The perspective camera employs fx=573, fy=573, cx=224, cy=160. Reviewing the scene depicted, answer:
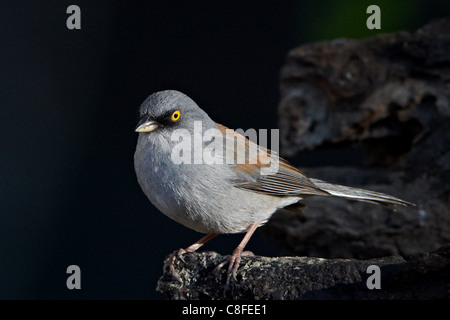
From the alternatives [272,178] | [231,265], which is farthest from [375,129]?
[231,265]

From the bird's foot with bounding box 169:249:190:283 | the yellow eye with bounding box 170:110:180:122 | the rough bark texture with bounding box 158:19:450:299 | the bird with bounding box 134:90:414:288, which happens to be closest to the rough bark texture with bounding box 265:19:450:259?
the rough bark texture with bounding box 158:19:450:299

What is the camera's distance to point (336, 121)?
421 centimetres

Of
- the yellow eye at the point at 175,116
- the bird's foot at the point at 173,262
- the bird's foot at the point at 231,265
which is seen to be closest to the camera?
the bird's foot at the point at 231,265

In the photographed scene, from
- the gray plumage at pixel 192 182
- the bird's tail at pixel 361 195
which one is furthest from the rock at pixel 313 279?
the bird's tail at pixel 361 195

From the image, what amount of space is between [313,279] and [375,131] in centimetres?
211

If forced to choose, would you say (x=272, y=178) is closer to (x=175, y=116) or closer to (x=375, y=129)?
(x=175, y=116)

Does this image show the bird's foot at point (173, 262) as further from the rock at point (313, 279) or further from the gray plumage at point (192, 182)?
the gray plumage at point (192, 182)

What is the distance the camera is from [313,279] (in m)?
2.39

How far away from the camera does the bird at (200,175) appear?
2.80 metres

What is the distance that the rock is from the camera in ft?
7.21

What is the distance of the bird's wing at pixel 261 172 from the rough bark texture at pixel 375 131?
2.40 feet

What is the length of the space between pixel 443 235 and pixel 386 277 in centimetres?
186

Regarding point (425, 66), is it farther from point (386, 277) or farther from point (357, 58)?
point (386, 277)
